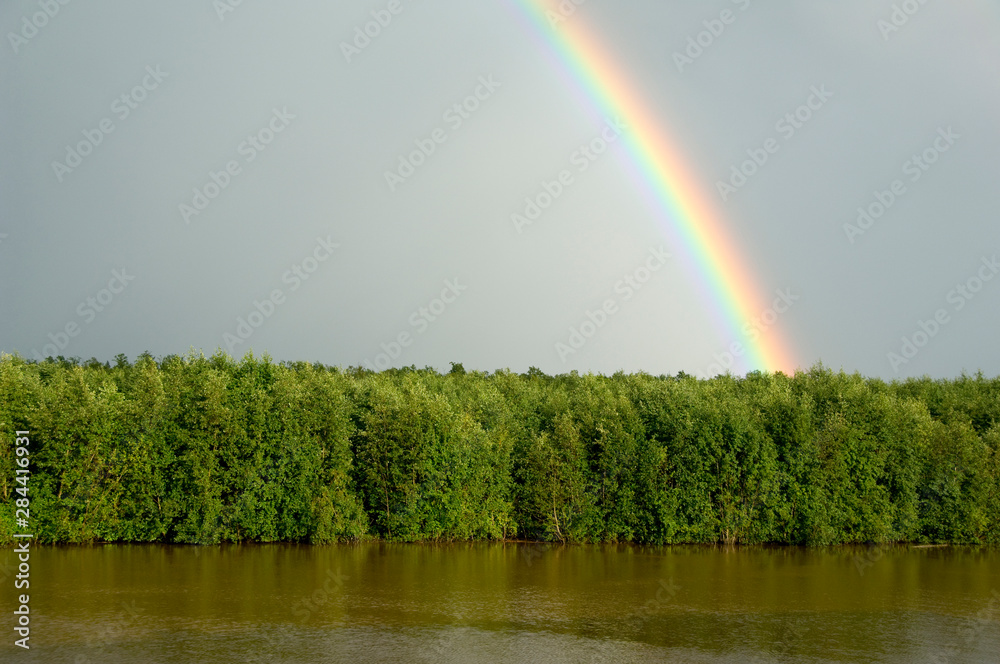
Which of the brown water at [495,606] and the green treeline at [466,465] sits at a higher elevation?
the green treeline at [466,465]

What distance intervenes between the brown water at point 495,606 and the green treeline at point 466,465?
276 centimetres

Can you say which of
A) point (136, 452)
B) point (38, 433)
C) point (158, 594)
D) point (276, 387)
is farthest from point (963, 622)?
point (38, 433)

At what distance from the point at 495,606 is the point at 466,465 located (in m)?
17.2

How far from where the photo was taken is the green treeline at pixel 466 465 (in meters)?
41.8

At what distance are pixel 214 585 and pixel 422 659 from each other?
13.6m

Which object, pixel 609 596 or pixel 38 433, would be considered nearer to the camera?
pixel 609 596

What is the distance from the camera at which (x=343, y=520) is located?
4372cm

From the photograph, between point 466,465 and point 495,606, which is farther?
point 466,465

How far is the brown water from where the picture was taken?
22219 millimetres

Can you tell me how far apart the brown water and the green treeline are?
276 centimetres

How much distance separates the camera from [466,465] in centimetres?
4506

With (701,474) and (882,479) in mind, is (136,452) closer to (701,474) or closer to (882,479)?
(701,474)

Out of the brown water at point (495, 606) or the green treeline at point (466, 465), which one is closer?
the brown water at point (495, 606)

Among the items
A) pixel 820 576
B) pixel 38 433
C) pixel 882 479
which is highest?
pixel 38 433
